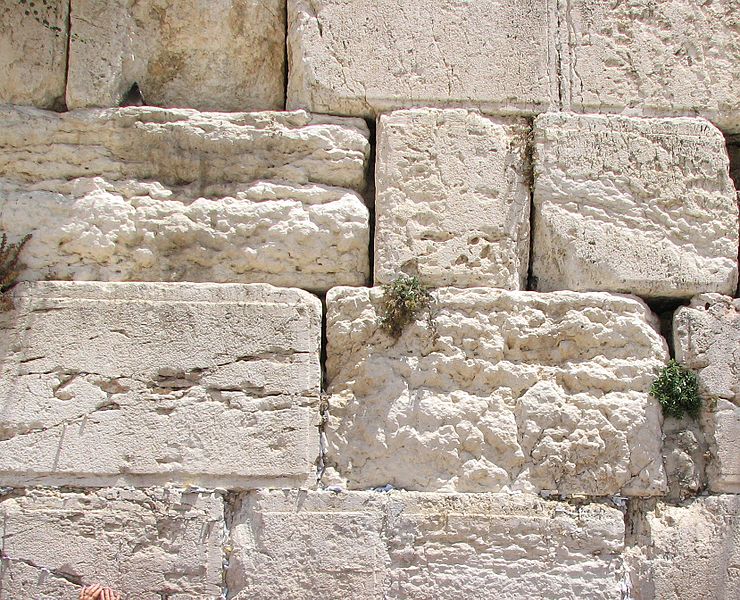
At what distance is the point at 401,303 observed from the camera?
380 centimetres

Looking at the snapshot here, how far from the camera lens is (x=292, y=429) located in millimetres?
3664

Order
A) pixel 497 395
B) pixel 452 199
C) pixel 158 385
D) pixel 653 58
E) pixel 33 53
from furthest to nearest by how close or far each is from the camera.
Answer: pixel 653 58 < pixel 33 53 < pixel 452 199 < pixel 497 395 < pixel 158 385

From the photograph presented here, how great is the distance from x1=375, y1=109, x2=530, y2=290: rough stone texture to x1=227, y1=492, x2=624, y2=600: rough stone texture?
0.96 metres

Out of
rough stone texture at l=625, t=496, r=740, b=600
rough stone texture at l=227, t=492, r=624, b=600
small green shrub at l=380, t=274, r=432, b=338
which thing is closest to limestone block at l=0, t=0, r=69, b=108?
small green shrub at l=380, t=274, r=432, b=338

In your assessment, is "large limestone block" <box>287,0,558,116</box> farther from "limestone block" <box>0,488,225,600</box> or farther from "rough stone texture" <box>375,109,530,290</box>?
"limestone block" <box>0,488,225,600</box>

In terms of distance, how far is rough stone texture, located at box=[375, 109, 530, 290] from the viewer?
3.91m

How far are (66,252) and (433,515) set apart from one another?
1.92 meters

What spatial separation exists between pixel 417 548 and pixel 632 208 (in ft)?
5.81

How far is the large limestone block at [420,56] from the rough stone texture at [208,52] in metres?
0.15

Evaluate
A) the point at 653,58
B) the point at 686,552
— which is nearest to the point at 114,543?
the point at 686,552

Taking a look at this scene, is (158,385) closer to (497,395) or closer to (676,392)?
(497,395)

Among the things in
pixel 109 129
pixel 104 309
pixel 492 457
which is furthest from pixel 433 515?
pixel 109 129

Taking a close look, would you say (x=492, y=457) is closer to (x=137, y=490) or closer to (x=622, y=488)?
→ (x=622, y=488)

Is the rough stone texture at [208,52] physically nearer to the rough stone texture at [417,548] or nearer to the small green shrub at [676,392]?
the rough stone texture at [417,548]
